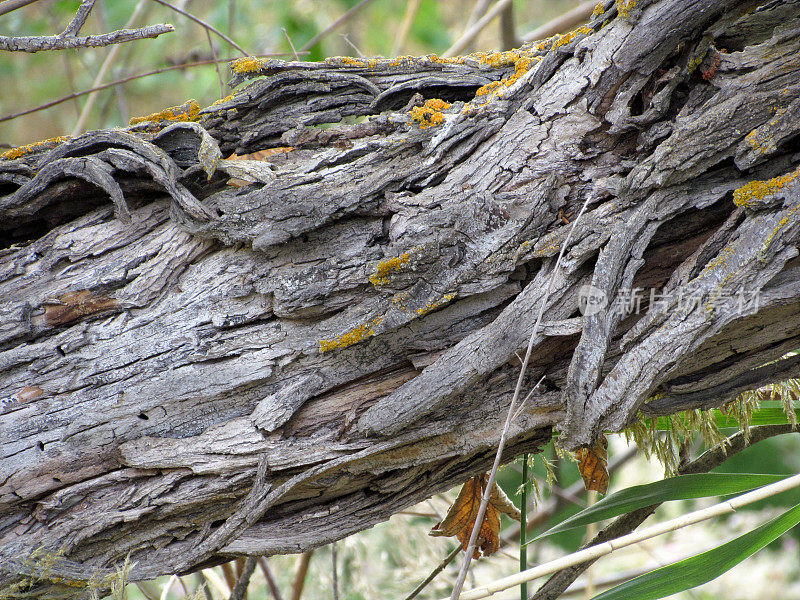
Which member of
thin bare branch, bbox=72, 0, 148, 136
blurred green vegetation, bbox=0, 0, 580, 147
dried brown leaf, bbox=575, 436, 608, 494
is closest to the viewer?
dried brown leaf, bbox=575, 436, 608, 494

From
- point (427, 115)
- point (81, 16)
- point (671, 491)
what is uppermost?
point (81, 16)

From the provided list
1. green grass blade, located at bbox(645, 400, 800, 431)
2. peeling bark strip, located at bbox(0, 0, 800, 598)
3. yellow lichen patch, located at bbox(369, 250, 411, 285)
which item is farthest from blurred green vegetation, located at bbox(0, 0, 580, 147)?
green grass blade, located at bbox(645, 400, 800, 431)

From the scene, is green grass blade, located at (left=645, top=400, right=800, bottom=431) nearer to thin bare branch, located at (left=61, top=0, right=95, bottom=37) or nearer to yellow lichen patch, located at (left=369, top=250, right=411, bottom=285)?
yellow lichen patch, located at (left=369, top=250, right=411, bottom=285)

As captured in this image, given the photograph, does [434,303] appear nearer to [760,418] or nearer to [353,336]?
[353,336]

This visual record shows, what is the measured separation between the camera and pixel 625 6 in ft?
4.43

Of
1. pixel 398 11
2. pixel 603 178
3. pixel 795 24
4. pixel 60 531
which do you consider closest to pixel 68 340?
pixel 60 531

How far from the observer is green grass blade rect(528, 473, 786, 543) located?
4.85 ft

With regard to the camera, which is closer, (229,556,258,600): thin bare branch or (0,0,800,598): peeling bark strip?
(0,0,800,598): peeling bark strip

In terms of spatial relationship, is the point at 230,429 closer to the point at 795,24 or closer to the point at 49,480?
the point at 49,480

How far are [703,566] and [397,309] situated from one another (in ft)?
2.99

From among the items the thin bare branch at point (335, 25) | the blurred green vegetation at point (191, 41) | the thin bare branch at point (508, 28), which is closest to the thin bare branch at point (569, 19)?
the thin bare branch at point (508, 28)

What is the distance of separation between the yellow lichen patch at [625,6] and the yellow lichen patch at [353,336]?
0.90m

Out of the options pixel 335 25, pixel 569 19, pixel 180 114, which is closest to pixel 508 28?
pixel 569 19

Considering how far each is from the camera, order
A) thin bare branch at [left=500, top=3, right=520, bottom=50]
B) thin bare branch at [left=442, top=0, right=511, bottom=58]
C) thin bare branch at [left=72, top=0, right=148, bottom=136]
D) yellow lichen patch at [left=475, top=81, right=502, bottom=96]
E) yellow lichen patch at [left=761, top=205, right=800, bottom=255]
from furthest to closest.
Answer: thin bare branch at [left=500, top=3, right=520, bottom=50]
thin bare branch at [left=442, top=0, right=511, bottom=58]
thin bare branch at [left=72, top=0, right=148, bottom=136]
yellow lichen patch at [left=475, top=81, right=502, bottom=96]
yellow lichen patch at [left=761, top=205, right=800, bottom=255]
